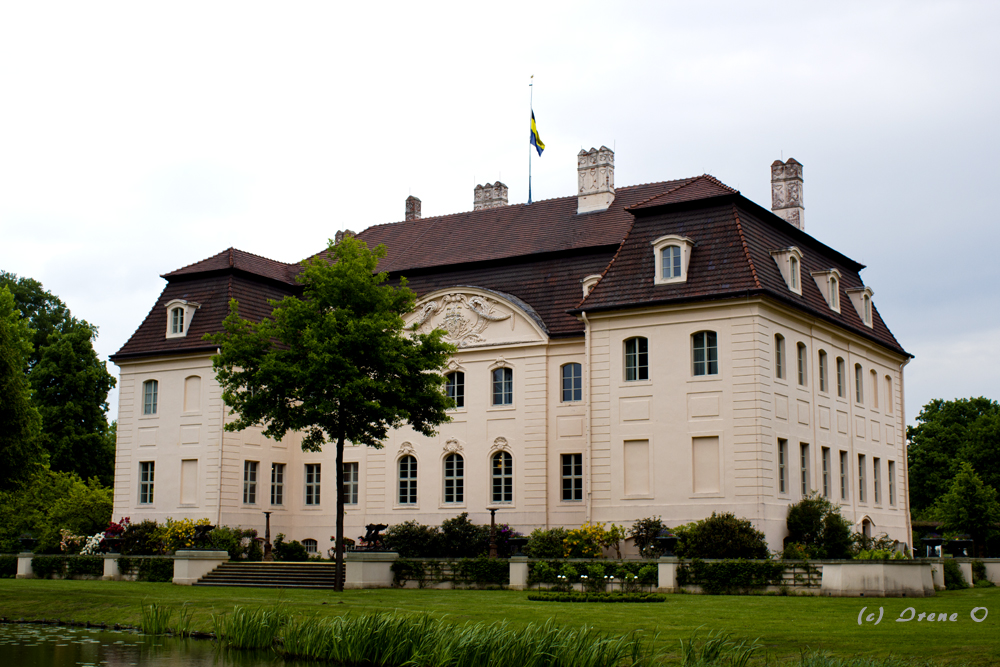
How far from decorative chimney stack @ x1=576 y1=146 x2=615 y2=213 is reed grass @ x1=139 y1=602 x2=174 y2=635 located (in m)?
22.3

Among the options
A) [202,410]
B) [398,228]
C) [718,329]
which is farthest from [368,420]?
[398,228]

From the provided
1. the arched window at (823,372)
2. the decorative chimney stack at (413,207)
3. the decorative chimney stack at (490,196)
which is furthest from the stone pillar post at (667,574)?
the decorative chimney stack at (413,207)

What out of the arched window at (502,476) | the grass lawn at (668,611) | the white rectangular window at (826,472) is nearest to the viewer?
the grass lawn at (668,611)

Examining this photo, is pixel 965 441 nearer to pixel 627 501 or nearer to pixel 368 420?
pixel 627 501

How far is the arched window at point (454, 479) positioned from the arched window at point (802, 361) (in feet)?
36.7

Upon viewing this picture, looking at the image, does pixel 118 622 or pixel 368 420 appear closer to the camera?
pixel 118 622

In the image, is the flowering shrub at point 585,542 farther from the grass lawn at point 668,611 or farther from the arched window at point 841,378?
the arched window at point 841,378

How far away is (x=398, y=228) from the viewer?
1741 inches

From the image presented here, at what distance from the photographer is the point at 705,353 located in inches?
1201

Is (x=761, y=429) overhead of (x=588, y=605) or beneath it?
overhead

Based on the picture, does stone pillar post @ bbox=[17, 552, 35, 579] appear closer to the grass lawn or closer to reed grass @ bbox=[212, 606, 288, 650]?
the grass lawn

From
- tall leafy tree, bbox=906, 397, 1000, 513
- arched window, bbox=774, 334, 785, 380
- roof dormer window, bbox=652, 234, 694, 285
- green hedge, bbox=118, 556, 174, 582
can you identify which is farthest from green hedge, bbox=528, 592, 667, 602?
tall leafy tree, bbox=906, 397, 1000, 513

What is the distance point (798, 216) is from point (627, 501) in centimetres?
1390

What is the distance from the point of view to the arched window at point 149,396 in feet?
131
